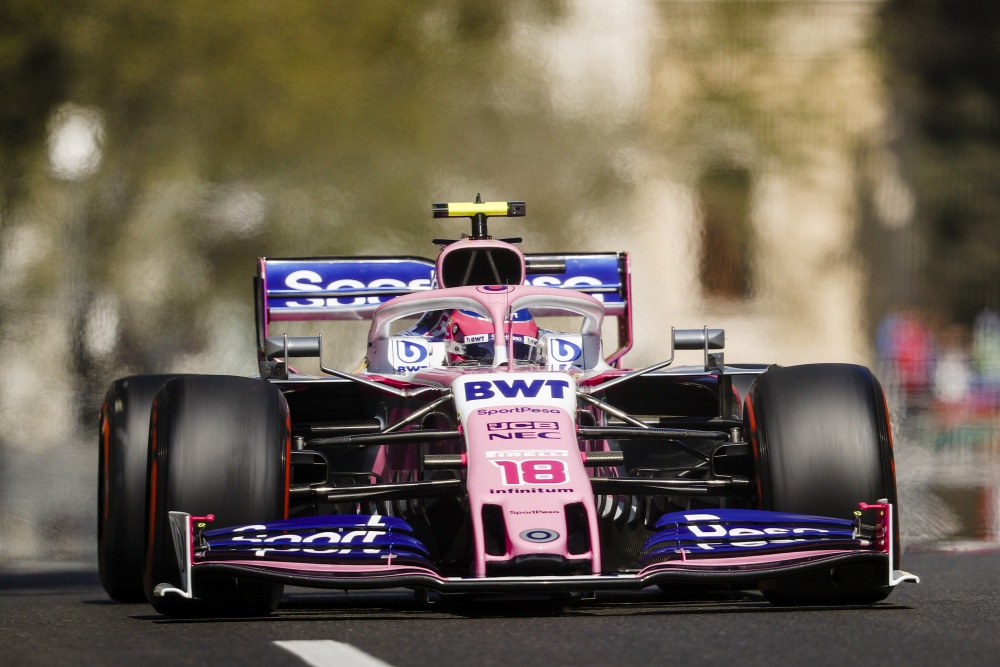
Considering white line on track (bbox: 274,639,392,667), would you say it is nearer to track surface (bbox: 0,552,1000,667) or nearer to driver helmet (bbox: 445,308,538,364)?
track surface (bbox: 0,552,1000,667)

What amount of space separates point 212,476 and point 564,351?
8.81ft

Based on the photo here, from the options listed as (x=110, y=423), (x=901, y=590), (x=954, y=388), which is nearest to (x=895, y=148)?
(x=954, y=388)

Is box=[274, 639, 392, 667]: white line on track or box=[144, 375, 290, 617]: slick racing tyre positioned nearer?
box=[274, 639, 392, 667]: white line on track

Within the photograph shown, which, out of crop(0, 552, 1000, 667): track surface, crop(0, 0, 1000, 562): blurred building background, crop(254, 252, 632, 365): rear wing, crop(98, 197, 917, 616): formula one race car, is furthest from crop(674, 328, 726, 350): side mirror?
crop(0, 0, 1000, 562): blurred building background

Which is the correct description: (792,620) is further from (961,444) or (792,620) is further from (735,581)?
(961,444)

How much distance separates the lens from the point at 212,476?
6.52 meters

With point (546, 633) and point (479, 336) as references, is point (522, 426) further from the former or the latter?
point (479, 336)

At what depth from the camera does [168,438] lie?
21.5ft

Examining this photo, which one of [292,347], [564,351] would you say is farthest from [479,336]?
[292,347]

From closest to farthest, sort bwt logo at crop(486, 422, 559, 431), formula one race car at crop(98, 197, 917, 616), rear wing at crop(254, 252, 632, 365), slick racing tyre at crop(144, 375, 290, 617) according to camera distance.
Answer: formula one race car at crop(98, 197, 917, 616)
slick racing tyre at crop(144, 375, 290, 617)
bwt logo at crop(486, 422, 559, 431)
rear wing at crop(254, 252, 632, 365)

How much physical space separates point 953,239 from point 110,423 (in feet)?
37.0

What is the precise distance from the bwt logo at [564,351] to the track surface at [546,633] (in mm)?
1470

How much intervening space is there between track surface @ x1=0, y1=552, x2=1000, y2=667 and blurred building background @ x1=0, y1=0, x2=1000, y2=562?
31.8 feet

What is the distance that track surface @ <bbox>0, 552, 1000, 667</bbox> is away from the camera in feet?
16.4
